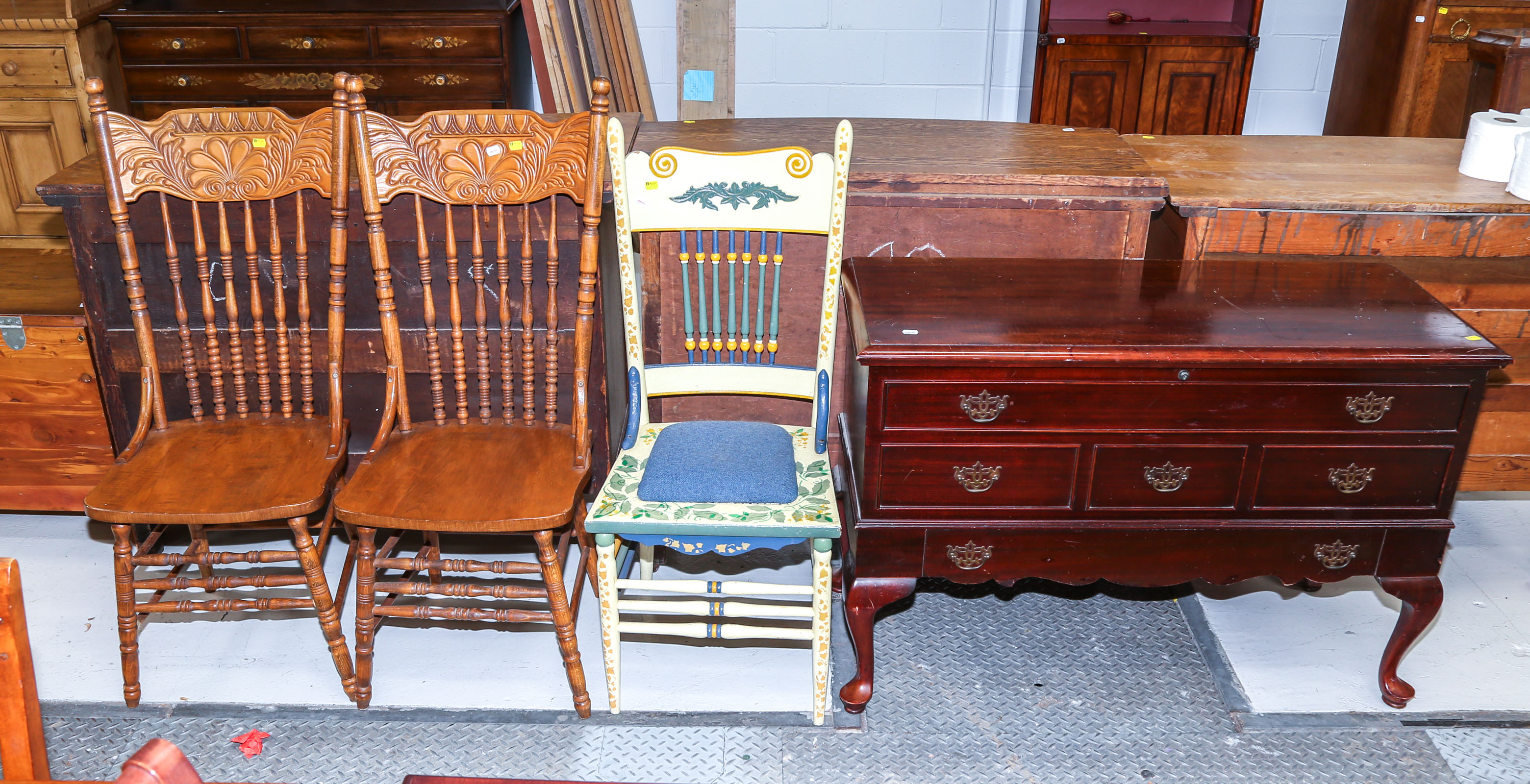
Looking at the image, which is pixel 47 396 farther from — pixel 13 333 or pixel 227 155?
pixel 227 155

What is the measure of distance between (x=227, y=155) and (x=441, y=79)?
231 cm

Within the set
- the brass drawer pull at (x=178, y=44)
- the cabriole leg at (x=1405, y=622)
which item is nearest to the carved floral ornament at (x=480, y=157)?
the cabriole leg at (x=1405, y=622)

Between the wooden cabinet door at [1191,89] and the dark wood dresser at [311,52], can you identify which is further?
the wooden cabinet door at [1191,89]

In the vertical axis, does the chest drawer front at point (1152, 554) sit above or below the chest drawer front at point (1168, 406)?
below

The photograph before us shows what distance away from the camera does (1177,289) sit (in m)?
2.17

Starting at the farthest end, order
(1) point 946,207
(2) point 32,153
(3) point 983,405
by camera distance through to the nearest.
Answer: (2) point 32,153 < (1) point 946,207 < (3) point 983,405

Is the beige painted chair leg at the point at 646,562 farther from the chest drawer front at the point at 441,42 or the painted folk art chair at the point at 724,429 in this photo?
the chest drawer front at the point at 441,42

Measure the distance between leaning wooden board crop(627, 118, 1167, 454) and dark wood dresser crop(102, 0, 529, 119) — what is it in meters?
2.01

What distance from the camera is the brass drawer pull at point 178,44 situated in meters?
4.23

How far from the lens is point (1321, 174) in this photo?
100 inches

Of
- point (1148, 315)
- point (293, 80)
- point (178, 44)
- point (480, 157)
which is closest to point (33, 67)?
point (178, 44)

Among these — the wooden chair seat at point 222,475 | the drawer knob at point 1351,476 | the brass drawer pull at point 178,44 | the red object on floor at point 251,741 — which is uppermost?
the brass drawer pull at point 178,44

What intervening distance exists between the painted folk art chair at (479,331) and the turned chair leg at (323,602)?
42 millimetres

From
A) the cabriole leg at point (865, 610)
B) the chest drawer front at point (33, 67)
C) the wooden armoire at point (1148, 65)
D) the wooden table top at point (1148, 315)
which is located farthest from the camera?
the wooden armoire at point (1148, 65)
